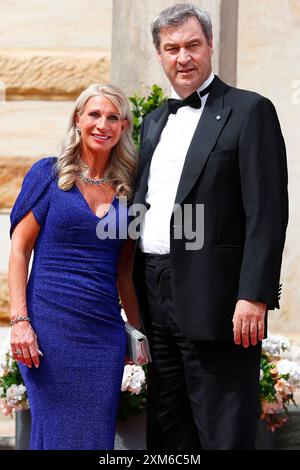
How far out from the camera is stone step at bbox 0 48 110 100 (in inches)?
222

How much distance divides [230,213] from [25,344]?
80 cm

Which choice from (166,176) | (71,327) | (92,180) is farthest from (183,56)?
(71,327)

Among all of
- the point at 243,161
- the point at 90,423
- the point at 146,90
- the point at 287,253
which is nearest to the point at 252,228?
the point at 243,161

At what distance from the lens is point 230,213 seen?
357cm

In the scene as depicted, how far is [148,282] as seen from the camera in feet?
12.3

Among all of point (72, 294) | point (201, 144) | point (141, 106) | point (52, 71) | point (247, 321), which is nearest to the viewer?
point (247, 321)

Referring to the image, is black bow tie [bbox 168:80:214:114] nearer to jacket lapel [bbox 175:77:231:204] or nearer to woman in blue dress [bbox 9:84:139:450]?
jacket lapel [bbox 175:77:231:204]

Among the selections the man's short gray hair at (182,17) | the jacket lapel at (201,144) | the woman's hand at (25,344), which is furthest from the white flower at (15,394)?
the man's short gray hair at (182,17)

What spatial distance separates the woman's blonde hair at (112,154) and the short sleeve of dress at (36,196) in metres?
0.05

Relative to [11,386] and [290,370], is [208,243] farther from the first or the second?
[11,386]

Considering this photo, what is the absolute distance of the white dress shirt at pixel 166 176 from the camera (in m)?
3.68

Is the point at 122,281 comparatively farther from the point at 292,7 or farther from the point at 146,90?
the point at 292,7

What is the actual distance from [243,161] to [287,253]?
2.44 meters

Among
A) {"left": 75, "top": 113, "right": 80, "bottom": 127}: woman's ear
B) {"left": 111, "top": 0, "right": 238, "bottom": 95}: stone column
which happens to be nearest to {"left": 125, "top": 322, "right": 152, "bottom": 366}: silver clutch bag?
{"left": 75, "top": 113, "right": 80, "bottom": 127}: woman's ear
